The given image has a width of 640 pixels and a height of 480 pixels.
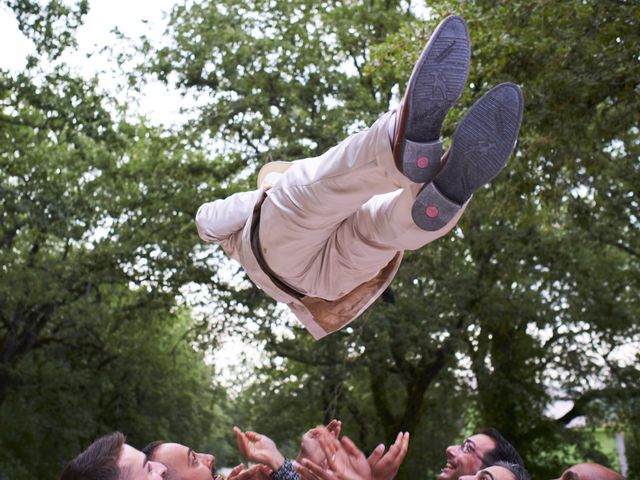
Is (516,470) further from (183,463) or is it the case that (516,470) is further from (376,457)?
(183,463)

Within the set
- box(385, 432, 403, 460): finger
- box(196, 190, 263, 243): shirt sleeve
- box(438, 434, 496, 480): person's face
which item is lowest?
box(385, 432, 403, 460): finger

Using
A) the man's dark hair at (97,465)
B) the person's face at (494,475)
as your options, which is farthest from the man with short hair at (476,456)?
the man's dark hair at (97,465)

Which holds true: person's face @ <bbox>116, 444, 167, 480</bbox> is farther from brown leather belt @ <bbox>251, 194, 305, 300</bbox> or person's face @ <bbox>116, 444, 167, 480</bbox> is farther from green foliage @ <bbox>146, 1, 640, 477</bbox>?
green foliage @ <bbox>146, 1, 640, 477</bbox>

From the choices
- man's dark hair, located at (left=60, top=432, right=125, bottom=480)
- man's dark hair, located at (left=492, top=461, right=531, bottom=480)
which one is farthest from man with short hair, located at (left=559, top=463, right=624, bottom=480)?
man's dark hair, located at (left=60, top=432, right=125, bottom=480)

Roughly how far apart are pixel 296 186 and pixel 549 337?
47.2 feet

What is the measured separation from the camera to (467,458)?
4367 millimetres

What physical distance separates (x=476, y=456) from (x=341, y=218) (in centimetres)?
126

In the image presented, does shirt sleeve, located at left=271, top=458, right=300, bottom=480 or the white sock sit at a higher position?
the white sock

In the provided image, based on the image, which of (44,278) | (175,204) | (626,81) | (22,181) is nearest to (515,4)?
(626,81)

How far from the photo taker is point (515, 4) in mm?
9359

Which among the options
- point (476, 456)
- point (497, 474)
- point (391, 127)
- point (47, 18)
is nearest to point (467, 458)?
point (476, 456)

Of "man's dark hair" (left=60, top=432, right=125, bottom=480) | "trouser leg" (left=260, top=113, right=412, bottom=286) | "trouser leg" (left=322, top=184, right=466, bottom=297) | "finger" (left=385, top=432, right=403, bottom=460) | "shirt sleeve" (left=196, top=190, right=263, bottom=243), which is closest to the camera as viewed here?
"man's dark hair" (left=60, top=432, right=125, bottom=480)

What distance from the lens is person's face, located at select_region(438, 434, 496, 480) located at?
4328 mm

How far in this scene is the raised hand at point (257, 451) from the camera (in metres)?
3.68
